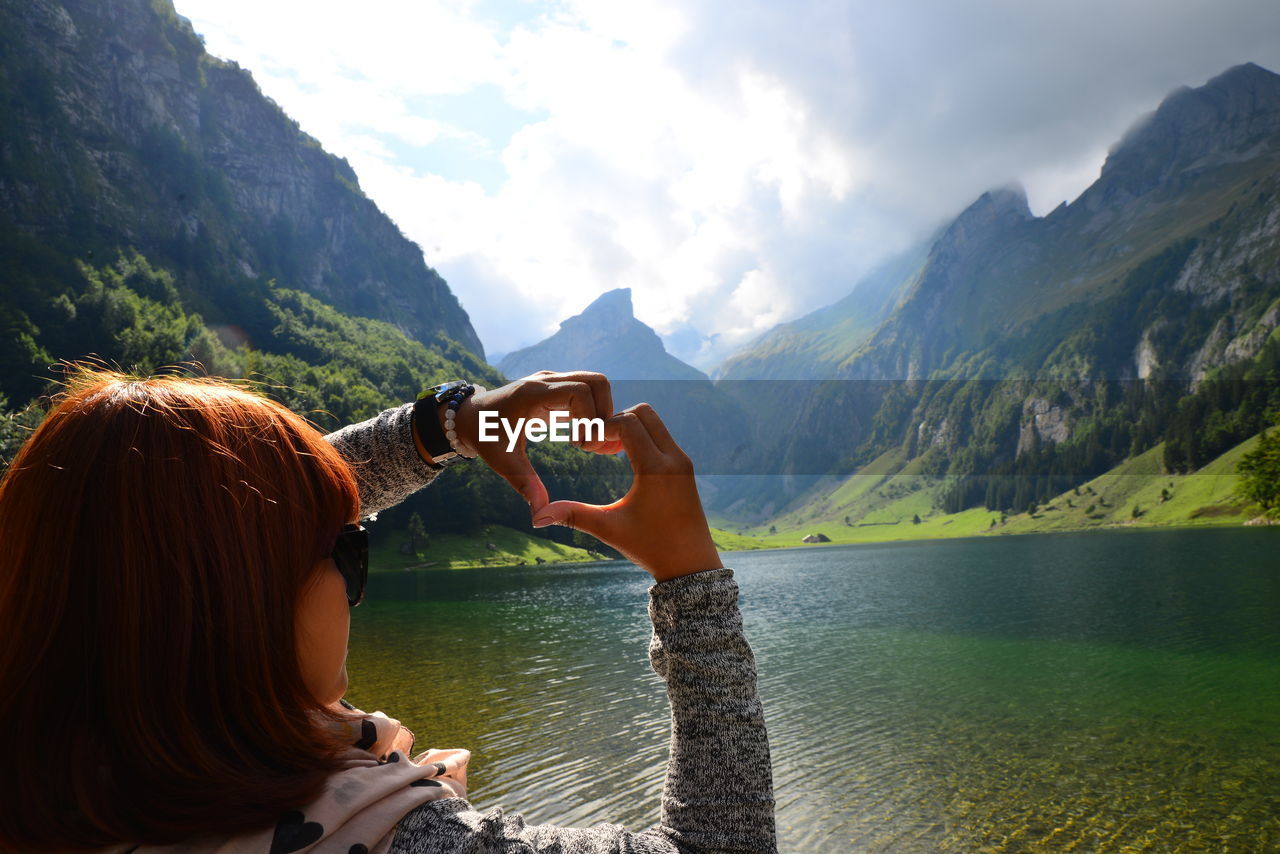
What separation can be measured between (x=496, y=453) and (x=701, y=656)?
0.83m

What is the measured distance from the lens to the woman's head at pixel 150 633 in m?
1.52

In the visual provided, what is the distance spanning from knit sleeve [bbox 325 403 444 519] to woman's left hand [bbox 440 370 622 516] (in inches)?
23.5

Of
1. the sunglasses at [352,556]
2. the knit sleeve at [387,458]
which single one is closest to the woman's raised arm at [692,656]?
the sunglasses at [352,556]

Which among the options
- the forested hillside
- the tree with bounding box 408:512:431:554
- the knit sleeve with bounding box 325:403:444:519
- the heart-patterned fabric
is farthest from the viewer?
the tree with bounding box 408:512:431:554

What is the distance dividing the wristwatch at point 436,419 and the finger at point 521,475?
1.76ft

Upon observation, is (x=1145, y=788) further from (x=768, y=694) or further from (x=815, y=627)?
(x=815, y=627)

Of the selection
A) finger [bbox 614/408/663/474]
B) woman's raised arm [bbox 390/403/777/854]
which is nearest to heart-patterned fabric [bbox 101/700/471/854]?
woman's raised arm [bbox 390/403/777/854]

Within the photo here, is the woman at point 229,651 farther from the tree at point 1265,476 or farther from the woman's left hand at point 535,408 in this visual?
the tree at point 1265,476

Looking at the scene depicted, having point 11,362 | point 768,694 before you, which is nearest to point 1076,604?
point 768,694

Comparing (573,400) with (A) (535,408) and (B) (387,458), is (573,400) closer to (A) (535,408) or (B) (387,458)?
(A) (535,408)

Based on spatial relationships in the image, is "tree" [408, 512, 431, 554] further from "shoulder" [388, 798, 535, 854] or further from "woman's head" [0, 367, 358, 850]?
"shoulder" [388, 798, 535, 854]

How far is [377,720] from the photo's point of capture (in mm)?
1969

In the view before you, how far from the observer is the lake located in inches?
597

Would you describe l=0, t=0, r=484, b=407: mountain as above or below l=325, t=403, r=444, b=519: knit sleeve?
above
